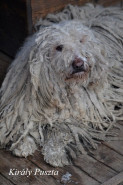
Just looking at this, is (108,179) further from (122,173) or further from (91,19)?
(91,19)

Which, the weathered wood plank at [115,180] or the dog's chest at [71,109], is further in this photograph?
the dog's chest at [71,109]

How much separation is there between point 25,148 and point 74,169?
340 mm

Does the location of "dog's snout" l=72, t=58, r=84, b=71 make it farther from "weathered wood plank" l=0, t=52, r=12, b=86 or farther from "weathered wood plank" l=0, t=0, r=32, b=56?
"weathered wood plank" l=0, t=52, r=12, b=86

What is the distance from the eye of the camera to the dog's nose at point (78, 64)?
2582 millimetres

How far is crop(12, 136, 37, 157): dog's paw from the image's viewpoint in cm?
273

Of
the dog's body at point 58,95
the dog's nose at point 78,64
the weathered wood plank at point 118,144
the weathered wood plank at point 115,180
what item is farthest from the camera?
the weathered wood plank at point 118,144

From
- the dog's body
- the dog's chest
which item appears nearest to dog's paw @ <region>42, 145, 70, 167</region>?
the dog's body

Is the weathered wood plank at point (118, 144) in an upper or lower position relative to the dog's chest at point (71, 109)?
lower

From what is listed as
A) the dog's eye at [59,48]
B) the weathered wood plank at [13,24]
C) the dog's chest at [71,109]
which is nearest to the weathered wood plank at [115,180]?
the dog's chest at [71,109]

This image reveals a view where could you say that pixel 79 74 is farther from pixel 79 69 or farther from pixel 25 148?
pixel 25 148

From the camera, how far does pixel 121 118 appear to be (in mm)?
3039

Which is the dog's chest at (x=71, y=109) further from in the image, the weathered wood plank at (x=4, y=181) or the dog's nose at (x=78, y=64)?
the weathered wood plank at (x=4, y=181)

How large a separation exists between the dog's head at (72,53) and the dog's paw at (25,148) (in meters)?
0.44

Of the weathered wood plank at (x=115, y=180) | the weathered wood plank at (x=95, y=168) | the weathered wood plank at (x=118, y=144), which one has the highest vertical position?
the weathered wood plank at (x=118, y=144)
